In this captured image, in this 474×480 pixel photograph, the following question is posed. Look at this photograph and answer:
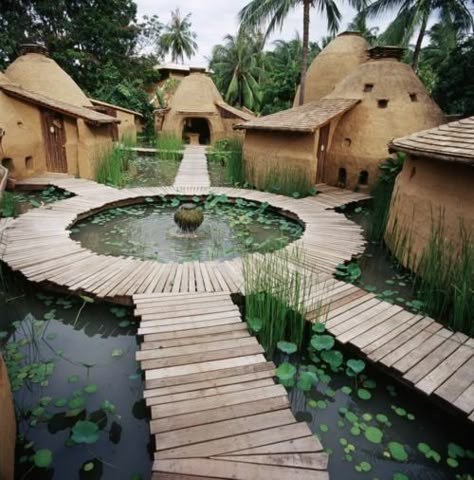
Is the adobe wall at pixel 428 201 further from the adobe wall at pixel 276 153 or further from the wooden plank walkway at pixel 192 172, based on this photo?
the wooden plank walkway at pixel 192 172

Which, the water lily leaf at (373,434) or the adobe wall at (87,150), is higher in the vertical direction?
the adobe wall at (87,150)

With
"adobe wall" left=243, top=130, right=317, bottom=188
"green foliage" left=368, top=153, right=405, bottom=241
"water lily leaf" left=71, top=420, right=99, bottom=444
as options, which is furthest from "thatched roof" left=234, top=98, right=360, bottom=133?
"water lily leaf" left=71, top=420, right=99, bottom=444

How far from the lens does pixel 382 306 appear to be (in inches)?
180

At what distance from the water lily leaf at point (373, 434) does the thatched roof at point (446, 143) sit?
371 centimetres

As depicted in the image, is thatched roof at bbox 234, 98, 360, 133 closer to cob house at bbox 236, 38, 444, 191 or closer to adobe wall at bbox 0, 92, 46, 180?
cob house at bbox 236, 38, 444, 191

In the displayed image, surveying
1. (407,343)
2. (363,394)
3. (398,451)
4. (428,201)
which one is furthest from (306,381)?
(428,201)

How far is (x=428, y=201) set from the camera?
5719 millimetres

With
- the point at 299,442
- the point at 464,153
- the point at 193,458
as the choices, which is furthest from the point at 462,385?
the point at 464,153

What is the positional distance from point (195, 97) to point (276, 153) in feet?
39.4

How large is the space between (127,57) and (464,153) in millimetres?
23002

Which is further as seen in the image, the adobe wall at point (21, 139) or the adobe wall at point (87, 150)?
the adobe wall at point (87, 150)

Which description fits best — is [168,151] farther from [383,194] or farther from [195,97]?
[383,194]

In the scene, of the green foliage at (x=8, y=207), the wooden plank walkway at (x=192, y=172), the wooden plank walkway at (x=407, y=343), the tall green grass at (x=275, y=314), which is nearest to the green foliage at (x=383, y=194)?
the wooden plank walkway at (x=407, y=343)

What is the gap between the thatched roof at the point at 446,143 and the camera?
4930mm
